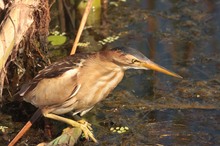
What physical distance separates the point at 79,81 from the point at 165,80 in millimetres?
1142

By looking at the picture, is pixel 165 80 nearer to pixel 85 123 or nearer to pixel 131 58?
pixel 85 123

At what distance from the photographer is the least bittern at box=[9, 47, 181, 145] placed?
365 centimetres

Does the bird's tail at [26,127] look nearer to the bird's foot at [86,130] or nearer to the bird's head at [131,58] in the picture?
the bird's foot at [86,130]

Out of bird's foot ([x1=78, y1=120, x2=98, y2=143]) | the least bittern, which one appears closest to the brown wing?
the least bittern

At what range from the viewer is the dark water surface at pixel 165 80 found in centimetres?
402

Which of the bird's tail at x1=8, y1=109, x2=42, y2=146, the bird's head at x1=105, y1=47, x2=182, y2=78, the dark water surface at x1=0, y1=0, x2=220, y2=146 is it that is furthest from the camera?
the dark water surface at x1=0, y1=0, x2=220, y2=146

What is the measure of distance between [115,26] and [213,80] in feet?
4.40

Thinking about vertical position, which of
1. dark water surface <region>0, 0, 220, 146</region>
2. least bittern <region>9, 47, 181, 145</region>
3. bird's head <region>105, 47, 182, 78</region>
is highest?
bird's head <region>105, 47, 182, 78</region>

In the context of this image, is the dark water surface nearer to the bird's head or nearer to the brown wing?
the brown wing

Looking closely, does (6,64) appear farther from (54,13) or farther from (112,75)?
(54,13)

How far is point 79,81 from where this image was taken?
367 cm

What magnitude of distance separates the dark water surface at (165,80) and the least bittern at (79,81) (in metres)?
0.33

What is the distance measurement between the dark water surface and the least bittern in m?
0.33

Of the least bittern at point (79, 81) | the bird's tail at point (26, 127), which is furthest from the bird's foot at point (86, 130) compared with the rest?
the bird's tail at point (26, 127)
